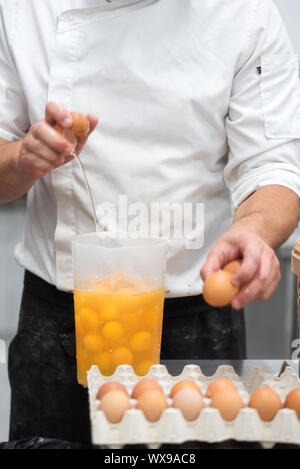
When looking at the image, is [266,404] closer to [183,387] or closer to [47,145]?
[183,387]

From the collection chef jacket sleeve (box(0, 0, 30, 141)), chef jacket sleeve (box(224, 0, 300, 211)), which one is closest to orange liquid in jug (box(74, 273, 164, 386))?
chef jacket sleeve (box(224, 0, 300, 211))

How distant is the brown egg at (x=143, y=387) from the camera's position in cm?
85

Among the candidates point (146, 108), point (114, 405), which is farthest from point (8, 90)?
point (114, 405)

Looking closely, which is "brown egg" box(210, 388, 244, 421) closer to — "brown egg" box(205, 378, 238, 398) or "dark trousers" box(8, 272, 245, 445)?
"brown egg" box(205, 378, 238, 398)

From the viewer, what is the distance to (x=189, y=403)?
804mm

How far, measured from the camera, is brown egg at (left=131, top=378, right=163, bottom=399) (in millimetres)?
849

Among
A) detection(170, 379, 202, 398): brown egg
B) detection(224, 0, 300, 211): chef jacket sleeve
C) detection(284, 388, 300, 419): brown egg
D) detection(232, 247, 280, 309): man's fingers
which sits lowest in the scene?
detection(170, 379, 202, 398): brown egg

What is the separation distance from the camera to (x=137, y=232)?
134 cm

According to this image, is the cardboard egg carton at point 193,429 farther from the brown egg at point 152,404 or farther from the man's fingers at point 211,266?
the man's fingers at point 211,266

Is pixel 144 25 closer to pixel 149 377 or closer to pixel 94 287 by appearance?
pixel 94 287

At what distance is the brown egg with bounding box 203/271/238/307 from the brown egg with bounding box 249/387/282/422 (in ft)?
0.45

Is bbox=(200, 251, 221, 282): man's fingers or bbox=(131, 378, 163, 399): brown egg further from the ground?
bbox=(200, 251, 221, 282): man's fingers
